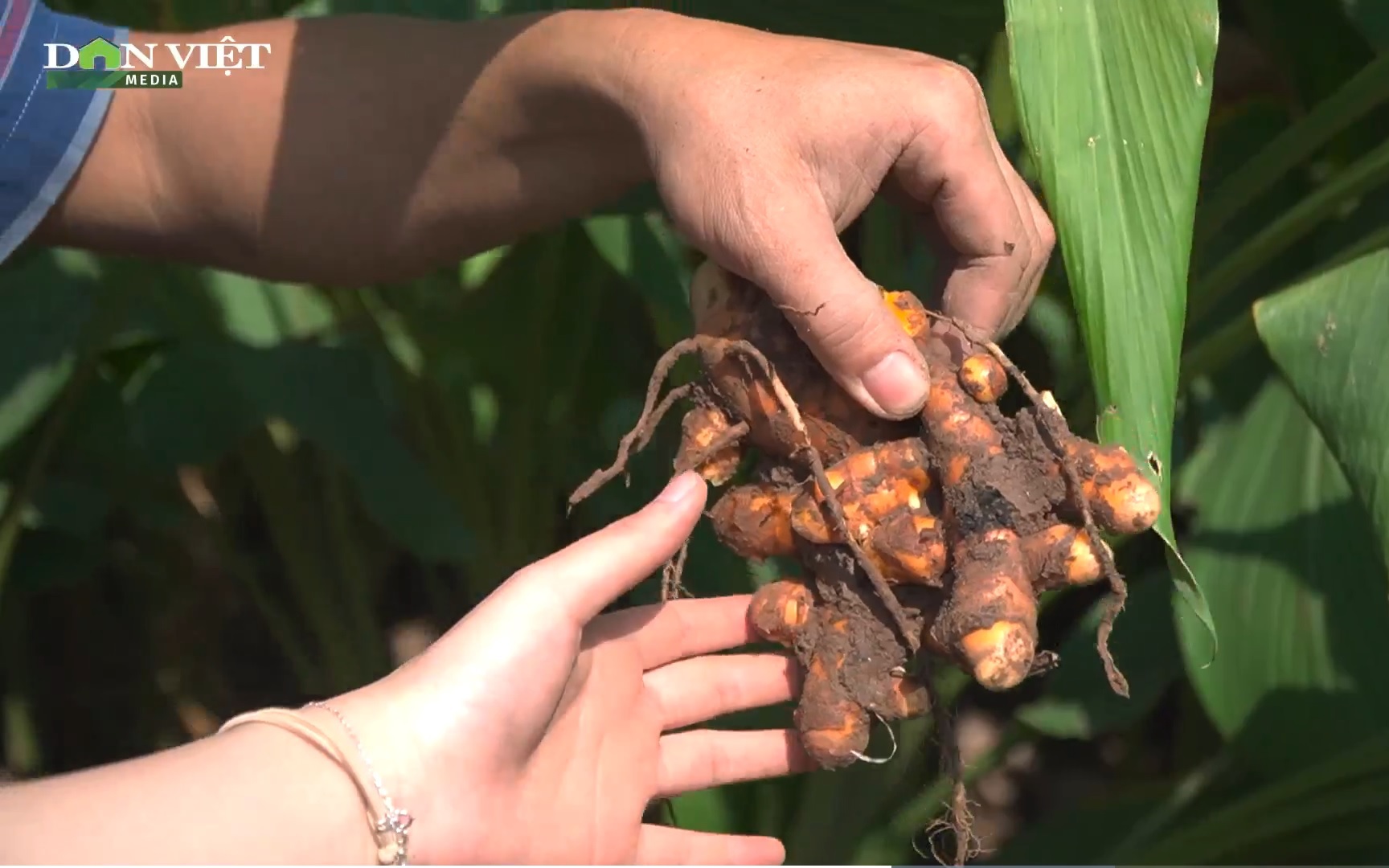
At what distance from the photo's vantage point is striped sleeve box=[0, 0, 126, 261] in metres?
0.74

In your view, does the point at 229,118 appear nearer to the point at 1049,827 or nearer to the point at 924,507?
the point at 924,507

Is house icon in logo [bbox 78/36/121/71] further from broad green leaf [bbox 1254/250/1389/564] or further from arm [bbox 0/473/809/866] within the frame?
broad green leaf [bbox 1254/250/1389/564]

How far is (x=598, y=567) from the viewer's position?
22.8 inches

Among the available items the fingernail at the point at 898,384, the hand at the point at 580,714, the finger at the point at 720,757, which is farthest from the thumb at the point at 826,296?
the finger at the point at 720,757

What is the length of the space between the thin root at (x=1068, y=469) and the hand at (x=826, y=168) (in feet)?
0.08

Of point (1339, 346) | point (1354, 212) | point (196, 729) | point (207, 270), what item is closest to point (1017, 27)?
point (1339, 346)

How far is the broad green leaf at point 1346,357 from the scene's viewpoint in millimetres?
552

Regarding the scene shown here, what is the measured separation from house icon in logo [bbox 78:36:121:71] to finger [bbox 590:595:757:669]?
0.47 m

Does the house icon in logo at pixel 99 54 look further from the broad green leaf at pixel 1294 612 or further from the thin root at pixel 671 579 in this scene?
the broad green leaf at pixel 1294 612

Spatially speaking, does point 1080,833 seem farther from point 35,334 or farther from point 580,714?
point 35,334

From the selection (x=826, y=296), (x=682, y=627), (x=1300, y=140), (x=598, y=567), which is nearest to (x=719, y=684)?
(x=682, y=627)

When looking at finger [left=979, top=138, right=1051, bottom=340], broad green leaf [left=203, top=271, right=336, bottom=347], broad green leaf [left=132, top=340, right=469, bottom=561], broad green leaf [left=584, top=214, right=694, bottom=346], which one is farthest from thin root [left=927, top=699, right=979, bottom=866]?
broad green leaf [left=203, top=271, right=336, bottom=347]

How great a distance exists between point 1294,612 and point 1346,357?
302 mm

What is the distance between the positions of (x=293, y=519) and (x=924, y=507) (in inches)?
27.6
